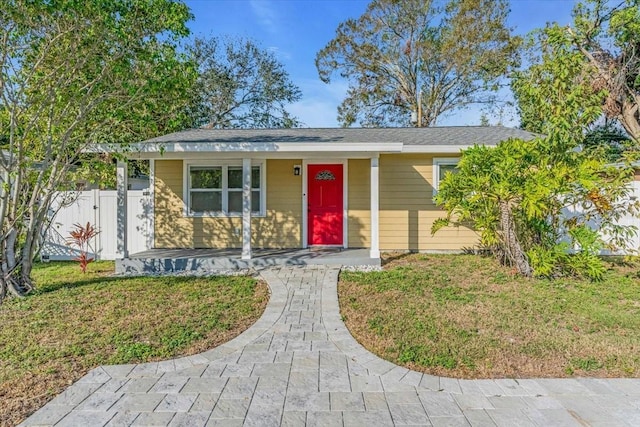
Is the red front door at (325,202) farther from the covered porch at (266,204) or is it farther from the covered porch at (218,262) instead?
the covered porch at (218,262)

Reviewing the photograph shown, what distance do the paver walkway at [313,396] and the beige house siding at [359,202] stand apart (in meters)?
5.04

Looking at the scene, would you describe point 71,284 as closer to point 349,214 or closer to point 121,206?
point 121,206

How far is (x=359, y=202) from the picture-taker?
8.65m

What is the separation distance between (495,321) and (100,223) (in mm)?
8488

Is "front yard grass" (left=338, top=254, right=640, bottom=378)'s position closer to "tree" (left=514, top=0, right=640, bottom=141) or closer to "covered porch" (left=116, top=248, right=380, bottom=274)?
"covered porch" (left=116, top=248, right=380, bottom=274)

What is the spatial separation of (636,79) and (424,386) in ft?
48.6

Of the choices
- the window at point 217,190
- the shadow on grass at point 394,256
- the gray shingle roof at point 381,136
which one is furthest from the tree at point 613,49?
the window at point 217,190

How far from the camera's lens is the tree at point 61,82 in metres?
4.91

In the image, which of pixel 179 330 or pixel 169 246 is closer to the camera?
pixel 179 330

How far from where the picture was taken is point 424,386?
3.01m

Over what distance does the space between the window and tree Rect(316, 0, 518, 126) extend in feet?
45.4

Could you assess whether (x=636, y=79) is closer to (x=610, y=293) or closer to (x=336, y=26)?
(x=610, y=293)

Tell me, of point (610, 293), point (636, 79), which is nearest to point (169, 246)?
point (610, 293)

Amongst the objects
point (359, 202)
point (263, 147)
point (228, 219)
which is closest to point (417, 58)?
point (359, 202)
